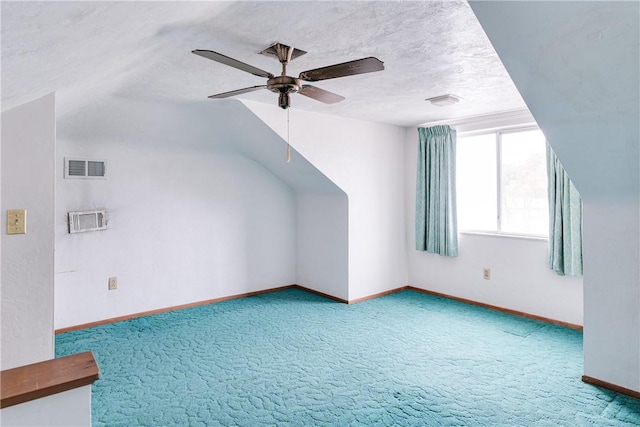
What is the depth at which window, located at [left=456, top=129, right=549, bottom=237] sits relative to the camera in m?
3.99

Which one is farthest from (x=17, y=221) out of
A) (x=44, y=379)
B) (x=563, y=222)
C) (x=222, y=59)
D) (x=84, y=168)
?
(x=563, y=222)

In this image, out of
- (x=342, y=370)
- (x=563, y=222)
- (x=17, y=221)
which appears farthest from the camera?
(x=563, y=222)

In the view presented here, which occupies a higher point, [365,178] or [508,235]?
[365,178]

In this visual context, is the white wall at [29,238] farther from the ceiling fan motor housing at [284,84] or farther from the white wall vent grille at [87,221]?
the white wall vent grille at [87,221]

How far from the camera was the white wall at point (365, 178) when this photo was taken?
4.11m

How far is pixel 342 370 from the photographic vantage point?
2828 millimetres

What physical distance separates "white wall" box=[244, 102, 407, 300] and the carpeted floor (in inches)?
27.6

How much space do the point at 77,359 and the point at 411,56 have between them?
2.33 m

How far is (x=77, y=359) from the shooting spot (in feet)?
3.49

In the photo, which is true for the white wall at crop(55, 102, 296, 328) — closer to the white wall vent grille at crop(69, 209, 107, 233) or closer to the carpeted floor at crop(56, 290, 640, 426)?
the white wall vent grille at crop(69, 209, 107, 233)

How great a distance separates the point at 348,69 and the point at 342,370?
2075 mm

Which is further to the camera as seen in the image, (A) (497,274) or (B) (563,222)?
(A) (497,274)

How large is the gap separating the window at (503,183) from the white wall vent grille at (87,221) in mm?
3892

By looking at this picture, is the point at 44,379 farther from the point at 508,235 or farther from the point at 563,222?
the point at 508,235
